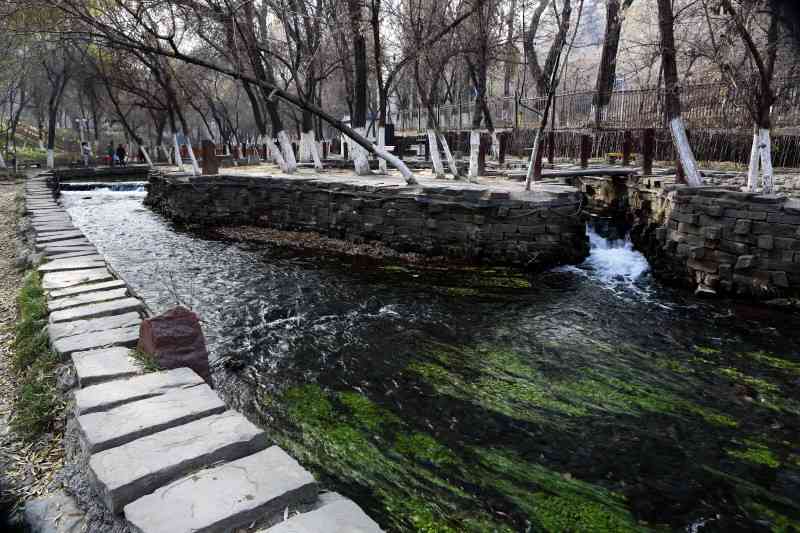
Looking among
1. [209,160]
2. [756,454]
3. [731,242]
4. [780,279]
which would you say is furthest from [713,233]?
[209,160]

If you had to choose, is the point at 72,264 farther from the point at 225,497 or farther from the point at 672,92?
the point at 672,92

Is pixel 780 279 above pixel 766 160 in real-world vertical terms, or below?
below

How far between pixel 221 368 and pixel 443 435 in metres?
2.33

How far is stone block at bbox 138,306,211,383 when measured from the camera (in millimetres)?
3502

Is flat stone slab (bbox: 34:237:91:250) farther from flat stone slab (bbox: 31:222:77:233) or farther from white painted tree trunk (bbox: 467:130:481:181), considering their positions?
white painted tree trunk (bbox: 467:130:481:181)

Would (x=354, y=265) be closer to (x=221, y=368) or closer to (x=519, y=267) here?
(x=519, y=267)

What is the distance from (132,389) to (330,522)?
64.7 inches

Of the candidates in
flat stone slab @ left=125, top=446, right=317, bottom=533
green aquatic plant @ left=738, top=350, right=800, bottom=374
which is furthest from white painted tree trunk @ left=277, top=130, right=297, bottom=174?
flat stone slab @ left=125, top=446, right=317, bottom=533

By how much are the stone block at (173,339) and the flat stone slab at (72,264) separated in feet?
9.04

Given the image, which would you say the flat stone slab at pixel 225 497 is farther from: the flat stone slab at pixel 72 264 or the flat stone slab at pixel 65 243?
the flat stone slab at pixel 65 243

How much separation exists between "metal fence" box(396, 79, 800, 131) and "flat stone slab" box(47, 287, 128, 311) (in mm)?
9086

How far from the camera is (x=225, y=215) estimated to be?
→ 13.5 m

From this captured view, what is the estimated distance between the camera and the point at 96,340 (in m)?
3.81

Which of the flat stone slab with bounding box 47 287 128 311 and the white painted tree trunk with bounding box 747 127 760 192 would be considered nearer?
the flat stone slab with bounding box 47 287 128 311
